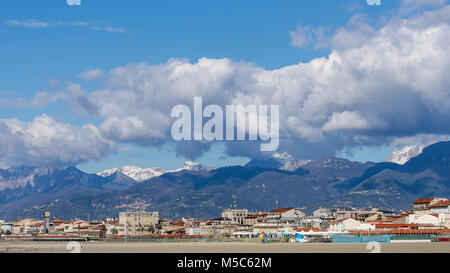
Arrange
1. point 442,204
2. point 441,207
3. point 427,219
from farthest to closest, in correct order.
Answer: point 442,204 → point 441,207 → point 427,219

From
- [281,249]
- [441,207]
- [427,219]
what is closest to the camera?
[281,249]

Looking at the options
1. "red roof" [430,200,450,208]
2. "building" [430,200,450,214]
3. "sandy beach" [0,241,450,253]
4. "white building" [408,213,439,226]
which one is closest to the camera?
"sandy beach" [0,241,450,253]

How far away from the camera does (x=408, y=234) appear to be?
133 m

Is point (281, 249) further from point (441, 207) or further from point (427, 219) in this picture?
point (441, 207)

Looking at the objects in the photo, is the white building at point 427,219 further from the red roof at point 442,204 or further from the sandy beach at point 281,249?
the sandy beach at point 281,249

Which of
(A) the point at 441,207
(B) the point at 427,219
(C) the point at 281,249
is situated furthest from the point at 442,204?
(C) the point at 281,249

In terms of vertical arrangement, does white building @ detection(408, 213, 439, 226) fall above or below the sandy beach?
above

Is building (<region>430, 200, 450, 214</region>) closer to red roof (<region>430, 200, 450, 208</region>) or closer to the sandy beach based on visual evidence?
red roof (<region>430, 200, 450, 208</region>)

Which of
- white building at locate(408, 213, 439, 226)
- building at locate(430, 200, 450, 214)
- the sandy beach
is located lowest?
the sandy beach

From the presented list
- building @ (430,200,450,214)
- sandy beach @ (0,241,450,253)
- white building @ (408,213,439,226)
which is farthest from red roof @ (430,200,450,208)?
sandy beach @ (0,241,450,253)
